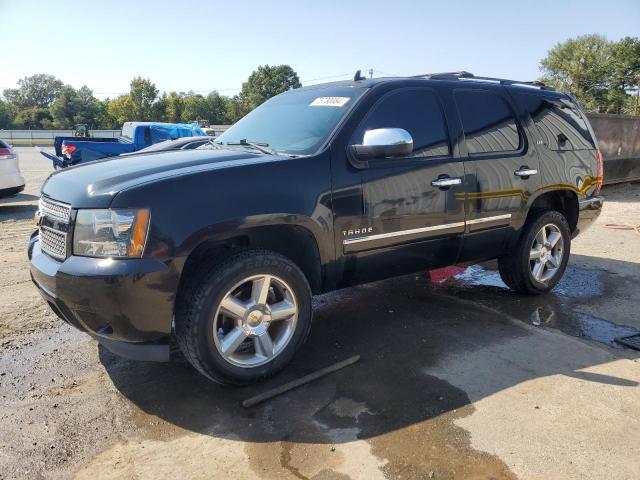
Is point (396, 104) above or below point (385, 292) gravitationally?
above

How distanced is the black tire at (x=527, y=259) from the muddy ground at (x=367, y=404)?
0.91 ft

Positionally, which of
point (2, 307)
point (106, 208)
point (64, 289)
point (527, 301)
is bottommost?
point (2, 307)

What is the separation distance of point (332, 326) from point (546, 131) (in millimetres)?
2681

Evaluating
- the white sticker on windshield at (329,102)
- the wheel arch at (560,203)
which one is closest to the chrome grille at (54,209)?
the white sticker on windshield at (329,102)

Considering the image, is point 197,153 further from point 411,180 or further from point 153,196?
point 411,180

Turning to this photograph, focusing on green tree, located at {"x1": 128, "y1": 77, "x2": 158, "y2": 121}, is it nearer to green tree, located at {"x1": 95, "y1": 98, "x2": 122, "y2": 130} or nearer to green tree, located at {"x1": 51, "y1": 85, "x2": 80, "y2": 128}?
green tree, located at {"x1": 95, "y1": 98, "x2": 122, "y2": 130}

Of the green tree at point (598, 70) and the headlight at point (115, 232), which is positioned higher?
the green tree at point (598, 70)

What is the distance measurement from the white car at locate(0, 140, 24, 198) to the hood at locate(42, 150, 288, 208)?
27.1 ft

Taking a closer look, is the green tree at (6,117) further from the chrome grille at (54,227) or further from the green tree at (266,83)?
the chrome grille at (54,227)

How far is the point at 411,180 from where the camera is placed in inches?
147

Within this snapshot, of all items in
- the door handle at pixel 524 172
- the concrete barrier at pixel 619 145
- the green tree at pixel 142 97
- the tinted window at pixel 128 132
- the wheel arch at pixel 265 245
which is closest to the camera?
the wheel arch at pixel 265 245

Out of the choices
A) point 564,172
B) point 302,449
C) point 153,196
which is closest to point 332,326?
point 302,449

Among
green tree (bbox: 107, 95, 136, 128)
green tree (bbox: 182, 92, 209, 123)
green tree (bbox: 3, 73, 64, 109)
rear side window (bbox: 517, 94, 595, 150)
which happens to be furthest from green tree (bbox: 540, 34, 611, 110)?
green tree (bbox: 3, 73, 64, 109)

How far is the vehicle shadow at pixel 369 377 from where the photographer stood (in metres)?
2.86
